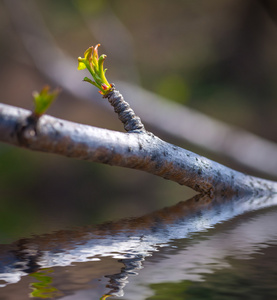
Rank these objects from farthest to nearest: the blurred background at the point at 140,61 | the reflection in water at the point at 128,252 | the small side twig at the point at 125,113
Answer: the blurred background at the point at 140,61
the small side twig at the point at 125,113
the reflection in water at the point at 128,252

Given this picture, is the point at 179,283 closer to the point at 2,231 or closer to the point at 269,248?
the point at 269,248

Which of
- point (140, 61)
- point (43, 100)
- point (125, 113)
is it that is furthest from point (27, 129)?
point (140, 61)

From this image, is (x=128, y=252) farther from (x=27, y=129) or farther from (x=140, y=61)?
(x=140, y=61)

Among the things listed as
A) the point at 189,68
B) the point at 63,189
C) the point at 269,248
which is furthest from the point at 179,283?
the point at 189,68

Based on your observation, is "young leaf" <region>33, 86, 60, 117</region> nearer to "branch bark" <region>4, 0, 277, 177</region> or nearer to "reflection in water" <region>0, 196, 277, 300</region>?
"reflection in water" <region>0, 196, 277, 300</region>

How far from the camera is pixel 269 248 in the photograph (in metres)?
0.65

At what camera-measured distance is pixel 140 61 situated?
12.4 feet

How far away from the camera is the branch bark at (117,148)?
633mm

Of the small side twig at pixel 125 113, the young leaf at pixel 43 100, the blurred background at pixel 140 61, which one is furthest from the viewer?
the blurred background at pixel 140 61

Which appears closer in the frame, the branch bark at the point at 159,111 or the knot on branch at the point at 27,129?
the knot on branch at the point at 27,129

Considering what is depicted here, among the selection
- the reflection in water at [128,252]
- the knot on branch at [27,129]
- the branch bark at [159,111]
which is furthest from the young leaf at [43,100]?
the branch bark at [159,111]

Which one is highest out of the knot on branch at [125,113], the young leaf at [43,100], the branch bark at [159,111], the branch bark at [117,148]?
the branch bark at [159,111]

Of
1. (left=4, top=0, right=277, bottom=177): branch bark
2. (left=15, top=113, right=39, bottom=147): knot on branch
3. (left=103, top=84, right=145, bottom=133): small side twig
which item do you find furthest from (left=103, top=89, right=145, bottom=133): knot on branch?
(left=4, top=0, right=277, bottom=177): branch bark

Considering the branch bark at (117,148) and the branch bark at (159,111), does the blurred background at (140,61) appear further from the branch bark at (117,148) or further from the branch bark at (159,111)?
the branch bark at (117,148)
